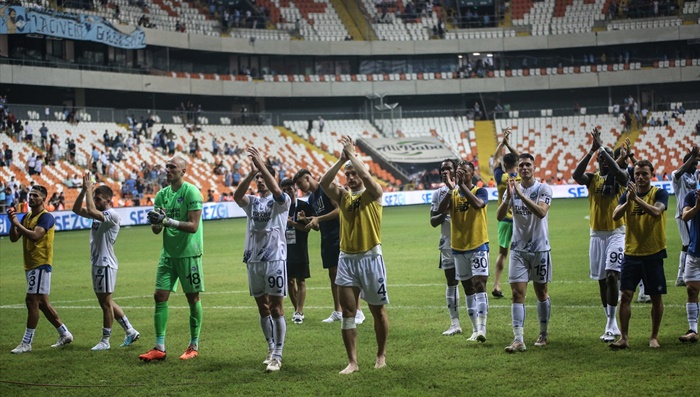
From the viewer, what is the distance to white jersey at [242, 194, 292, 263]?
1117 centimetres

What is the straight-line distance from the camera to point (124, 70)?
63.1 m

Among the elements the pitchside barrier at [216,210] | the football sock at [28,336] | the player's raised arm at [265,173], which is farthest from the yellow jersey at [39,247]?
the pitchside barrier at [216,210]

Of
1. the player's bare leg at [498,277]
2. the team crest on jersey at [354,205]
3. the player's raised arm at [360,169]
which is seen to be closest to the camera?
the player's raised arm at [360,169]

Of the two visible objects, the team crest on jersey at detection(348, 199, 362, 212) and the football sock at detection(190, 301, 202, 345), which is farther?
the football sock at detection(190, 301, 202, 345)

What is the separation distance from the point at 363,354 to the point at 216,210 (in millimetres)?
37012

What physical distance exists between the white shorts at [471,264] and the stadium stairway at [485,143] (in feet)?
172

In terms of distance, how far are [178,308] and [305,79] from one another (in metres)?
57.8

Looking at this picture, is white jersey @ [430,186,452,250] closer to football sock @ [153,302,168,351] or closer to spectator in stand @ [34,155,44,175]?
football sock @ [153,302,168,351]

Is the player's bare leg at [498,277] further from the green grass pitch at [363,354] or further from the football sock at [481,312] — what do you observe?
the football sock at [481,312]

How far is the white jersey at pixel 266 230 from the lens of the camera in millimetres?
11172

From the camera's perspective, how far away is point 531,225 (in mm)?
11555

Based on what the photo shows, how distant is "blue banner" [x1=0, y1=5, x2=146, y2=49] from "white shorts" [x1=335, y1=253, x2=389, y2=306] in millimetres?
47032

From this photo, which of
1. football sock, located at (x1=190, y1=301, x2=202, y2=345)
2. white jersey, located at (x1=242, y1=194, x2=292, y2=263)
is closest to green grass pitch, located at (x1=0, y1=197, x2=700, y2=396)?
football sock, located at (x1=190, y1=301, x2=202, y2=345)

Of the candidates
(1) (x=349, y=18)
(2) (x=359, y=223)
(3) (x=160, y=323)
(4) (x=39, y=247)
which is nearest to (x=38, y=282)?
(4) (x=39, y=247)
